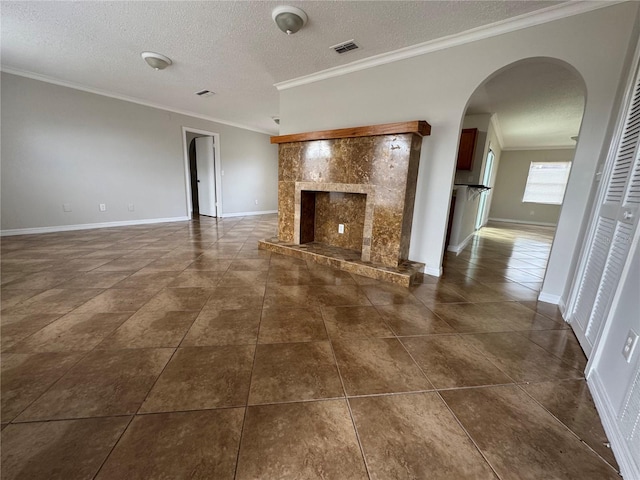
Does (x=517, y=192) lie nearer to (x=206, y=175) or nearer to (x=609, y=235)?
(x=609, y=235)

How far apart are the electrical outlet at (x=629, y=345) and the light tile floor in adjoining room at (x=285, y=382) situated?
0.32 meters

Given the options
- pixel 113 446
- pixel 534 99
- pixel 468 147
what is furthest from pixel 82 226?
pixel 534 99

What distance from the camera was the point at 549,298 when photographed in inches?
87.0

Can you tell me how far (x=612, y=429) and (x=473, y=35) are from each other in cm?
300

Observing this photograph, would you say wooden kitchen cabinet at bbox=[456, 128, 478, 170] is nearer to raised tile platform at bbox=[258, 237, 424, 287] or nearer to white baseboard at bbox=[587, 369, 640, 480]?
raised tile platform at bbox=[258, 237, 424, 287]

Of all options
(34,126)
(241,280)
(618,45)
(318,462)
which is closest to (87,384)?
(318,462)

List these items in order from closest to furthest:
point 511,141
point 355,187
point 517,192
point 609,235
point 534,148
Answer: point 609,235 → point 355,187 → point 511,141 → point 534,148 → point 517,192

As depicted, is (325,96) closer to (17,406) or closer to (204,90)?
(204,90)

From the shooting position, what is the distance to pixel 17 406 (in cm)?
103

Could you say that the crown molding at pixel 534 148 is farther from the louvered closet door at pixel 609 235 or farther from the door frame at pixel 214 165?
the door frame at pixel 214 165

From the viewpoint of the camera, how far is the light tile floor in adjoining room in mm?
870

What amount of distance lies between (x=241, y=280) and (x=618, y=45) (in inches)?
143

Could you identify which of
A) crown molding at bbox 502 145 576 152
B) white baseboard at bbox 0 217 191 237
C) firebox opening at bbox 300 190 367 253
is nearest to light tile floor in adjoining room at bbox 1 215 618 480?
firebox opening at bbox 300 190 367 253

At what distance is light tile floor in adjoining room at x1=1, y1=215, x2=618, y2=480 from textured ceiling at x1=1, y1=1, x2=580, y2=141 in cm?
247
